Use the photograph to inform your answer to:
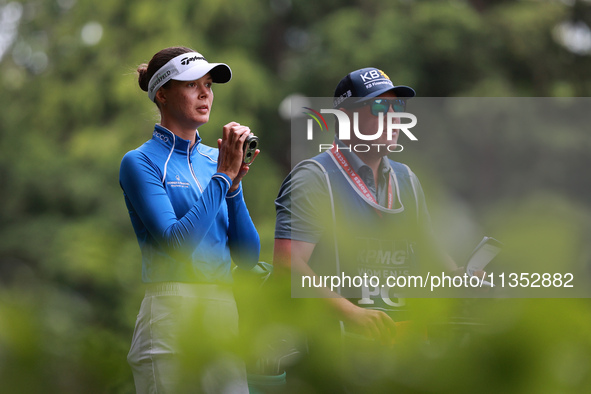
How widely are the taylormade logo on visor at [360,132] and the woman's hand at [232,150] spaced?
170mm

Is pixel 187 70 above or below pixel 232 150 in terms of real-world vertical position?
above

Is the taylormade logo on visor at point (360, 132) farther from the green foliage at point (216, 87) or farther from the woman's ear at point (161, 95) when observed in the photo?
the green foliage at point (216, 87)

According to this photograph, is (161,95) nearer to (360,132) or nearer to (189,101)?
(189,101)

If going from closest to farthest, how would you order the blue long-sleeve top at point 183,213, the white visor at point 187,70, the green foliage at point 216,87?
1. the blue long-sleeve top at point 183,213
2. the white visor at point 187,70
3. the green foliage at point 216,87

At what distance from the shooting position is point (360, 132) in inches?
63.9

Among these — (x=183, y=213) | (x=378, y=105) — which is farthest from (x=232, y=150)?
(x=378, y=105)

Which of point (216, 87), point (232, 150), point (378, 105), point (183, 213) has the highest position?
point (216, 87)

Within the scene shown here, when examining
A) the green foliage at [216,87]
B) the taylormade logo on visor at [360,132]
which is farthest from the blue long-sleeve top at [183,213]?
the green foliage at [216,87]

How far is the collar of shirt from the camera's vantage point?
1586 mm

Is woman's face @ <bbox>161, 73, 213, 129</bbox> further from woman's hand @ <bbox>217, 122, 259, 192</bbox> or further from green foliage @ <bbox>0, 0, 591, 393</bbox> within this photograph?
green foliage @ <bbox>0, 0, 591, 393</bbox>

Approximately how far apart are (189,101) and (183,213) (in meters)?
0.25

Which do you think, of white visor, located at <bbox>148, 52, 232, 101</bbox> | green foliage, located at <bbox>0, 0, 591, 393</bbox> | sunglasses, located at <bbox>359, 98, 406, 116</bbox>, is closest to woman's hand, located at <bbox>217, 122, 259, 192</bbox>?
white visor, located at <bbox>148, 52, 232, 101</bbox>

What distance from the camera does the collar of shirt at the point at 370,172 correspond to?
5.20 feet

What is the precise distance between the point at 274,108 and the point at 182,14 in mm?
1856
